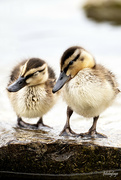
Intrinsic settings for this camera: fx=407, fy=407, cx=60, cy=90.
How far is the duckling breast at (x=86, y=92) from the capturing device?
4348mm

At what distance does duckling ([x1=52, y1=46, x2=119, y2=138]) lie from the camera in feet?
14.2

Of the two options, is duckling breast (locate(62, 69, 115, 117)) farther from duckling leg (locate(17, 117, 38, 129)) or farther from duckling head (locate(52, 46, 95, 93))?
duckling leg (locate(17, 117, 38, 129))

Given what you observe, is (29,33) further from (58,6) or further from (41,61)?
(41,61)

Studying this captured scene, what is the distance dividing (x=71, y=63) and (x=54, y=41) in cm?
712

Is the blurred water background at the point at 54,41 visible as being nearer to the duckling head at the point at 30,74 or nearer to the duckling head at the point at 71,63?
the duckling head at the point at 30,74

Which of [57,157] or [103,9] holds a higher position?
[103,9]

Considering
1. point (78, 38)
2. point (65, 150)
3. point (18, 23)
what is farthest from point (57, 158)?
point (18, 23)

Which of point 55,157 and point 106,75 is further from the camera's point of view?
point 106,75

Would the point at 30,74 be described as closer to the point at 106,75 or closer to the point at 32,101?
the point at 32,101

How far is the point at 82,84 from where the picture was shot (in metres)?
4.36

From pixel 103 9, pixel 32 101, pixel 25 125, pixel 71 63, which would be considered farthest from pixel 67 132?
pixel 103 9

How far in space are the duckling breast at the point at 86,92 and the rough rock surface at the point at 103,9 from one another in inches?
407

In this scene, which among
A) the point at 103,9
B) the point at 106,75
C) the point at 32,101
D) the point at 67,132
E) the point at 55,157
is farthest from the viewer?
the point at 103,9

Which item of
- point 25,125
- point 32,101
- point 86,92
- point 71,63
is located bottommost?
point 25,125
